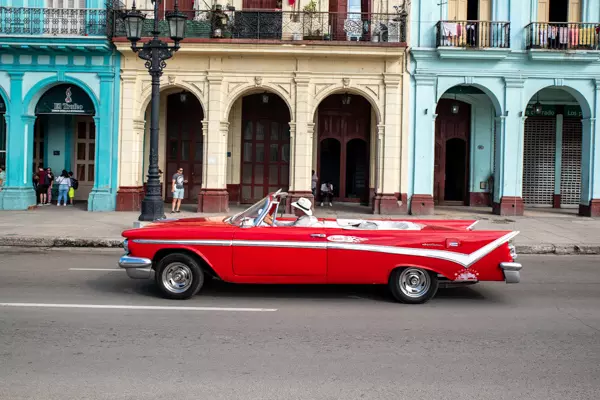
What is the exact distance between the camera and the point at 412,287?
754cm

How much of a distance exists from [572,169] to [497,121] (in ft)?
17.5

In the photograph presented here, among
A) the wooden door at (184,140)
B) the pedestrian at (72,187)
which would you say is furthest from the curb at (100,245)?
the wooden door at (184,140)

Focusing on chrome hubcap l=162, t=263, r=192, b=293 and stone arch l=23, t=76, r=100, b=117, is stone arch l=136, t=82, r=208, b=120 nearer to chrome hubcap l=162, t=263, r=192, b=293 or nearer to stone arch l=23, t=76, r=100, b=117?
stone arch l=23, t=76, r=100, b=117

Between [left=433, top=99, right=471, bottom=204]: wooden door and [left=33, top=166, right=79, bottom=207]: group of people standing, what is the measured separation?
13924mm

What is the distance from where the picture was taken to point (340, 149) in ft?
77.5

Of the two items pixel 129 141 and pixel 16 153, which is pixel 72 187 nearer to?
pixel 16 153

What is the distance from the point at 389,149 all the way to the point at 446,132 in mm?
4488

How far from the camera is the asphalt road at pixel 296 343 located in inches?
179

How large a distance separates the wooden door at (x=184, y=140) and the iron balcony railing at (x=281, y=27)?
13.1ft

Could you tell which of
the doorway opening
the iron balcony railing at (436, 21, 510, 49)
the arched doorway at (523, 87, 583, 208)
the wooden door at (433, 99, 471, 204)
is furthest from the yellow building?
the arched doorway at (523, 87, 583, 208)

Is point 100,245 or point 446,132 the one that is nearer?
point 100,245

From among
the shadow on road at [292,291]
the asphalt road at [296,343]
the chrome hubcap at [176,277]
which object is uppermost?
the chrome hubcap at [176,277]

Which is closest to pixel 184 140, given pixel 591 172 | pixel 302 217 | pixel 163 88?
pixel 163 88

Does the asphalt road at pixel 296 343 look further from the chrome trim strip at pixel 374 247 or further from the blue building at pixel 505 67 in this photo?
the blue building at pixel 505 67
